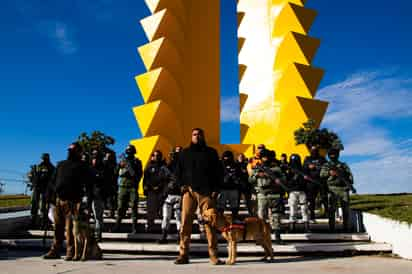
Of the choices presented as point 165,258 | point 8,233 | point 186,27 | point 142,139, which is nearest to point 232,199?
point 165,258

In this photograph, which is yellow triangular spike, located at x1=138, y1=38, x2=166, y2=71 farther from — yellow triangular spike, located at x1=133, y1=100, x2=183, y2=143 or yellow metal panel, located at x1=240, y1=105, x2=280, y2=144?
yellow metal panel, located at x1=240, y1=105, x2=280, y2=144

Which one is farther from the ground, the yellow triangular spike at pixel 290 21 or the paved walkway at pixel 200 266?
the yellow triangular spike at pixel 290 21

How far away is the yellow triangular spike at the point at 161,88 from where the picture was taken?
59.1 feet

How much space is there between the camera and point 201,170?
578 cm

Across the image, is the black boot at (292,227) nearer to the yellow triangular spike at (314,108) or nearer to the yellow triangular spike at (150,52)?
the yellow triangular spike at (314,108)

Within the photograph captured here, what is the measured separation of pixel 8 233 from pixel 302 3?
17797 millimetres

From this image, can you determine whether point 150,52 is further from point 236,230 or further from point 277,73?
point 236,230

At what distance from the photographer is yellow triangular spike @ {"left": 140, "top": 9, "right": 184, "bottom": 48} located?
60.6ft

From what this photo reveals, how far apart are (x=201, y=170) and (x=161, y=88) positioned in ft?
42.3

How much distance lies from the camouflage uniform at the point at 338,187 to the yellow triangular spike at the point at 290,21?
467 inches

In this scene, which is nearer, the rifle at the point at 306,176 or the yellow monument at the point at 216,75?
the rifle at the point at 306,176

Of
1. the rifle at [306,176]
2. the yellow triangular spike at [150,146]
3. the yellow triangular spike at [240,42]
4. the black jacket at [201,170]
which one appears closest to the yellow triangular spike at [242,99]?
the yellow triangular spike at [240,42]

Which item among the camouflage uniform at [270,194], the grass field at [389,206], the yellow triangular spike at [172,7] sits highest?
the yellow triangular spike at [172,7]

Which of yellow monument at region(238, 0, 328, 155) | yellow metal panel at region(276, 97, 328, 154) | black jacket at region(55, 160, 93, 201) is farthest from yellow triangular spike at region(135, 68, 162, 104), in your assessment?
black jacket at region(55, 160, 93, 201)
